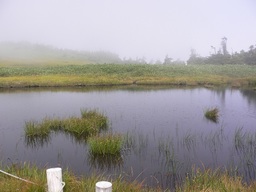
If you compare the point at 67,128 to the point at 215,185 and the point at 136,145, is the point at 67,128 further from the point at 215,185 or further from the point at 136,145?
the point at 215,185

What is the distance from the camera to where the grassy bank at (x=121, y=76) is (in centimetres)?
4231

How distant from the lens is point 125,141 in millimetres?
12219

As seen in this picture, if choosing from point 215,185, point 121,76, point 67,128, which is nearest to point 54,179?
point 215,185

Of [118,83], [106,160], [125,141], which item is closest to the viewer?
[106,160]

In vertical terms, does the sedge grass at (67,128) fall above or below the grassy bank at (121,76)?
below

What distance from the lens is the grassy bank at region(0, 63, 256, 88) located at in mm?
42312

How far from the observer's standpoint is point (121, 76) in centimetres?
5072

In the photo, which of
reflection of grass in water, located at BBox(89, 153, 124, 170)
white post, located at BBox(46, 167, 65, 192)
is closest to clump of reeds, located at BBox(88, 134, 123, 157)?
reflection of grass in water, located at BBox(89, 153, 124, 170)

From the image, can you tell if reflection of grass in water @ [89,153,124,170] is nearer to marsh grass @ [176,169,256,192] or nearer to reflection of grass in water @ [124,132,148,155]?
reflection of grass in water @ [124,132,148,155]

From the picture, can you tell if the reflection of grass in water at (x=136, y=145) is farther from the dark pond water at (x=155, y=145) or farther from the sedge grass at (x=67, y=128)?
the sedge grass at (x=67, y=128)

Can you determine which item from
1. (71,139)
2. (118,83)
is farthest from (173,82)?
(71,139)

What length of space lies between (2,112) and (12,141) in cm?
863

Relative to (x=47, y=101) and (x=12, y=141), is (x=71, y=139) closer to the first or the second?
(x=12, y=141)

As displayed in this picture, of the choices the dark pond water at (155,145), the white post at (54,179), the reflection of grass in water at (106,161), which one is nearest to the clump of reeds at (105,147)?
the reflection of grass in water at (106,161)
